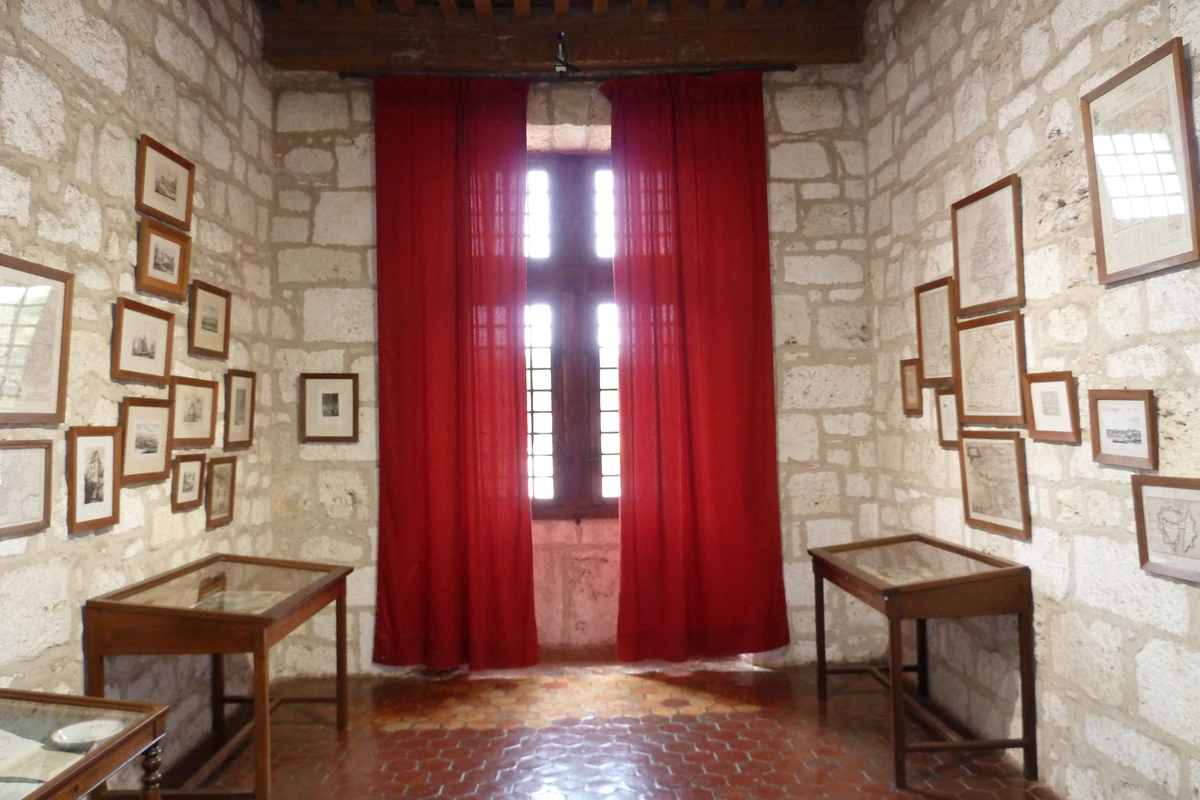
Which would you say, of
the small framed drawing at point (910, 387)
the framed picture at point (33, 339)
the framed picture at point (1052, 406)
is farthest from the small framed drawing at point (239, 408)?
the framed picture at point (1052, 406)

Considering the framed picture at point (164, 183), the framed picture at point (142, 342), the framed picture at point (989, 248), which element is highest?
the framed picture at point (164, 183)

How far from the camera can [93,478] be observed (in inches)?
90.7

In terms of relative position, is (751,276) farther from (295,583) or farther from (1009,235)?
(295,583)

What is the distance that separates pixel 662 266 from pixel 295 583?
240 cm

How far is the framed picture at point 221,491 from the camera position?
3.07 meters

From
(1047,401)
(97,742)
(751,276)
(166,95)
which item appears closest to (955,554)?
(1047,401)

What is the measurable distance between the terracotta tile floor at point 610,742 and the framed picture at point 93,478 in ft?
3.73

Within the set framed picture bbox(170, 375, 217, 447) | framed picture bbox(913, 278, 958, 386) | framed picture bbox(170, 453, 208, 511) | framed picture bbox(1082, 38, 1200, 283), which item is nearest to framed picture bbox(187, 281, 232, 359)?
framed picture bbox(170, 375, 217, 447)

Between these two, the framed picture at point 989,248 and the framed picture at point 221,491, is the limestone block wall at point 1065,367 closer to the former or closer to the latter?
the framed picture at point 989,248

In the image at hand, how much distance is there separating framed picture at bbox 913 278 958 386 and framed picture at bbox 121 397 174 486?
131 inches

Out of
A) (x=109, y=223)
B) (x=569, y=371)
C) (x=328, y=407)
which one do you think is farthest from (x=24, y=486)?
(x=569, y=371)

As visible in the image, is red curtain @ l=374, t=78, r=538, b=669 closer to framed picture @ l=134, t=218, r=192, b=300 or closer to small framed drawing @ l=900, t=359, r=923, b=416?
framed picture @ l=134, t=218, r=192, b=300

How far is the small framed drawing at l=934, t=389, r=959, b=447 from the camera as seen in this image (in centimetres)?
302

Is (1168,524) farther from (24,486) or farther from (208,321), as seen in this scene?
(208,321)
